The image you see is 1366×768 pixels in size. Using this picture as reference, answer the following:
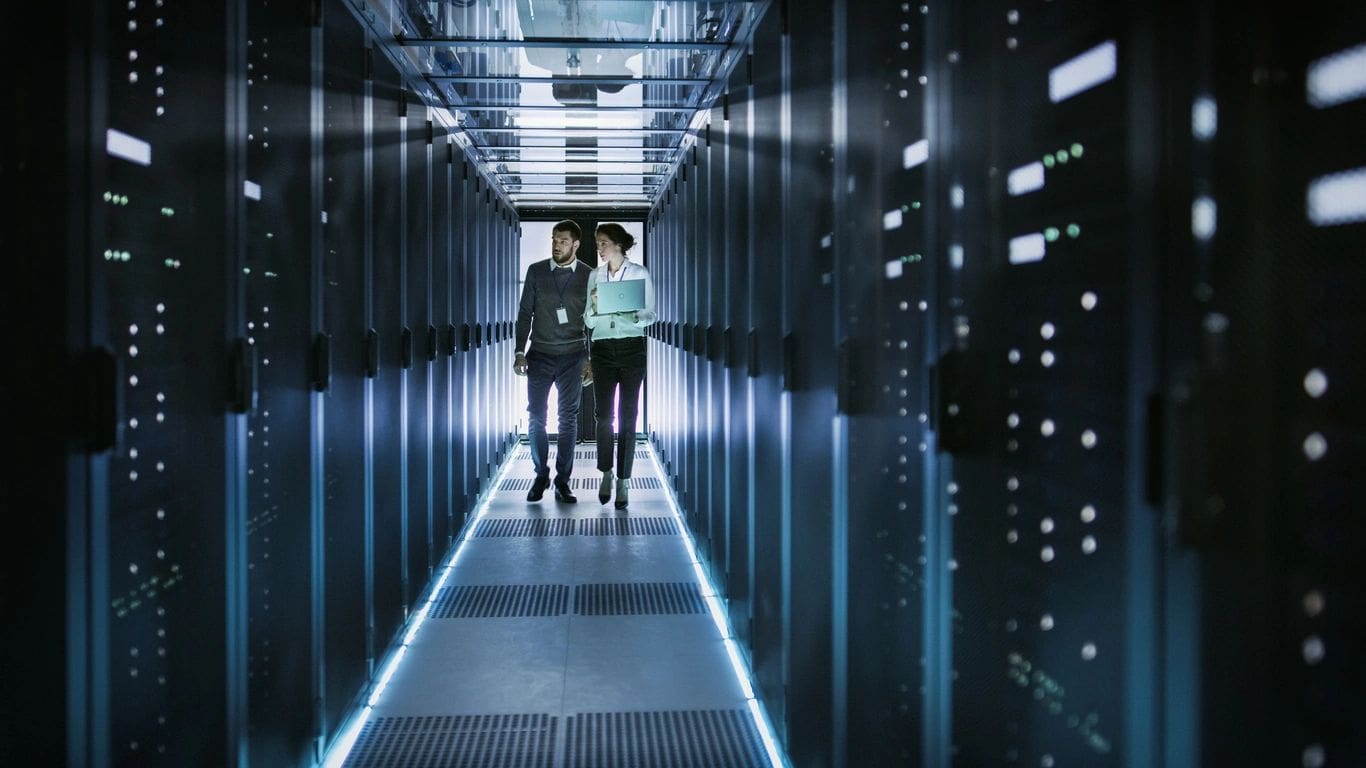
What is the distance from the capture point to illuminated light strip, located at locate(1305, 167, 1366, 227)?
0.68 m

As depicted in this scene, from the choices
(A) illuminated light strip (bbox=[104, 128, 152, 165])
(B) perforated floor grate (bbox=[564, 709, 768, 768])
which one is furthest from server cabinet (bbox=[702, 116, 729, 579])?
(A) illuminated light strip (bbox=[104, 128, 152, 165])

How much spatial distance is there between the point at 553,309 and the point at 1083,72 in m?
5.14

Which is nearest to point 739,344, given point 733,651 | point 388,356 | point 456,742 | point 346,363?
point 733,651

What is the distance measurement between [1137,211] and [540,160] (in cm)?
567

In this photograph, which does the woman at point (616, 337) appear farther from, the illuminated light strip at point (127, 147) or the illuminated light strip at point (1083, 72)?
the illuminated light strip at point (1083, 72)

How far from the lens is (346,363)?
9.61ft

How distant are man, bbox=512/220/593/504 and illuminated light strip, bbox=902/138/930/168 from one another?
452 cm

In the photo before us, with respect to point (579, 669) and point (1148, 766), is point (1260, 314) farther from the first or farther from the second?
point (579, 669)

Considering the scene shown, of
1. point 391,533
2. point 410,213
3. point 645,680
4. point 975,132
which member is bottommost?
point 645,680

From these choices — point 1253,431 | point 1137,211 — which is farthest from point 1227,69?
point 1253,431

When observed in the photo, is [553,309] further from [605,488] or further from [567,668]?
[567,668]

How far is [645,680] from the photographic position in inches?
134

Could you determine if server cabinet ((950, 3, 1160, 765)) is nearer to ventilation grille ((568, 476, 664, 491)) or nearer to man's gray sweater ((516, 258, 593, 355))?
man's gray sweater ((516, 258, 593, 355))

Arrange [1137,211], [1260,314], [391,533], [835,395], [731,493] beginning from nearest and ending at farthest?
[1260,314] < [1137,211] < [835,395] < [391,533] < [731,493]
